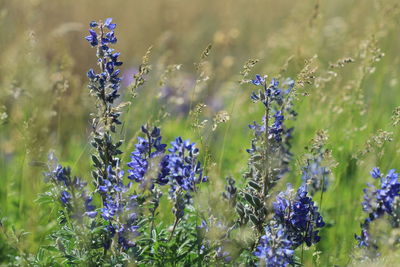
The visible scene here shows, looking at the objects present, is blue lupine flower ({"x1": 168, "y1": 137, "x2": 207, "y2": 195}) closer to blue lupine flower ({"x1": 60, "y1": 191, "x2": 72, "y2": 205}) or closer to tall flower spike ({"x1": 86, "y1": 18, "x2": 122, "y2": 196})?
tall flower spike ({"x1": 86, "y1": 18, "x2": 122, "y2": 196})

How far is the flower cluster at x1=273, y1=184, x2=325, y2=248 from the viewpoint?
2.28 m

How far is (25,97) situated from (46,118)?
1.40ft

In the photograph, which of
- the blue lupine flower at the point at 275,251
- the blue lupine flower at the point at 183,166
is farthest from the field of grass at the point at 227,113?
the blue lupine flower at the point at 275,251

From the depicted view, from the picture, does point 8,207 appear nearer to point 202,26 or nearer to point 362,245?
point 362,245

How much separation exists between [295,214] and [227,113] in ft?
1.66

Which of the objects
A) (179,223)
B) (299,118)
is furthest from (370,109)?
(179,223)

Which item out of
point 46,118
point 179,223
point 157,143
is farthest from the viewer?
point 46,118

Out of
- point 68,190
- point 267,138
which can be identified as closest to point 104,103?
point 68,190

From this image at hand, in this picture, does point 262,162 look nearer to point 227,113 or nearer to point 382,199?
point 227,113

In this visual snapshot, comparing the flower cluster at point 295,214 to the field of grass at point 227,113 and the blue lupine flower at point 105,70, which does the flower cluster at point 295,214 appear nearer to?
the field of grass at point 227,113

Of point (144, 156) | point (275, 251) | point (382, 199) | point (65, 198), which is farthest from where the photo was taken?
point (144, 156)

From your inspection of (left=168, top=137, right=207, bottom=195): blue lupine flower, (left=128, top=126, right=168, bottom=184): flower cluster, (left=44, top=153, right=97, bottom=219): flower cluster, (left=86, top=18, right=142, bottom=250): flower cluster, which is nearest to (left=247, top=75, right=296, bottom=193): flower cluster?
(left=168, top=137, right=207, bottom=195): blue lupine flower

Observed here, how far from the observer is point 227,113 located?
2.46 metres

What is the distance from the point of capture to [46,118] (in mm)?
3352
